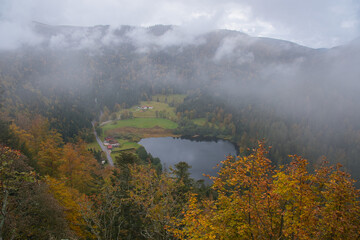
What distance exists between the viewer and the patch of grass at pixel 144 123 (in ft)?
385

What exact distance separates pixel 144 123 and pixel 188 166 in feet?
327

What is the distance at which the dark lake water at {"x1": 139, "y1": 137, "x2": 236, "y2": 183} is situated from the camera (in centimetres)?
6944

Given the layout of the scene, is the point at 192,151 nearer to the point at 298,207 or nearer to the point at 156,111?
the point at 156,111

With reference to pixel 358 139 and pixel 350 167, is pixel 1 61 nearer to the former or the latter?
pixel 350 167

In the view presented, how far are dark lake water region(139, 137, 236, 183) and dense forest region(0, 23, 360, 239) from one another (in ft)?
33.4

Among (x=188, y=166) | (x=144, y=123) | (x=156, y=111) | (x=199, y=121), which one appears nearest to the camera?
(x=188, y=166)

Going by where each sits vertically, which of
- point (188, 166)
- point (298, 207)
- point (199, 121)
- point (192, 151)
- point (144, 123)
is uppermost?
point (298, 207)

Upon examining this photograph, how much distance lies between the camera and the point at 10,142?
23297mm

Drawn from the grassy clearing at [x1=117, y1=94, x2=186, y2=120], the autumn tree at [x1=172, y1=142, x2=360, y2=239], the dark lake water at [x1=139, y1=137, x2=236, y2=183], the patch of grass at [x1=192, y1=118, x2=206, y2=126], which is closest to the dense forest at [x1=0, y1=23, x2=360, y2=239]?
the autumn tree at [x1=172, y1=142, x2=360, y2=239]

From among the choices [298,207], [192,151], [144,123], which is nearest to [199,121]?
[144,123]

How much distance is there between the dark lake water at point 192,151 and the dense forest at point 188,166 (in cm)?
1019

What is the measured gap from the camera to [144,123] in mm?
125062

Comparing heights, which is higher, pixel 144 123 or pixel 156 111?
pixel 156 111

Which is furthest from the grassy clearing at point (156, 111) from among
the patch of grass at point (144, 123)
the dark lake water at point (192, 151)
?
the dark lake water at point (192, 151)
